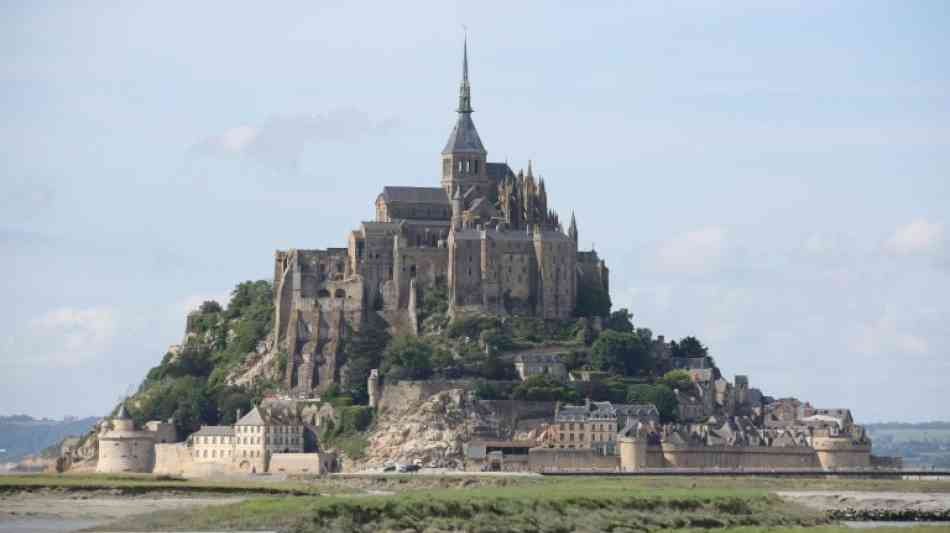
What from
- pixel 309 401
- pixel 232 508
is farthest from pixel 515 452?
pixel 232 508

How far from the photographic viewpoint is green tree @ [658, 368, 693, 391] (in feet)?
440

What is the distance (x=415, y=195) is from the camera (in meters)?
143

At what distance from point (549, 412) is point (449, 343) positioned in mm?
9237

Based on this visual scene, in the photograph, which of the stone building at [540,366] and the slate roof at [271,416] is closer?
the slate roof at [271,416]

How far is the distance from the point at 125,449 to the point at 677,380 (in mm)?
33643

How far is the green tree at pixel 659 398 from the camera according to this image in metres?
129

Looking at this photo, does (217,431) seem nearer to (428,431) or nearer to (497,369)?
(428,431)

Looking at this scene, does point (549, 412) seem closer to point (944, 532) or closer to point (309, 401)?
point (309, 401)

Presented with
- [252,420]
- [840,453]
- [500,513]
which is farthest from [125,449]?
[500,513]

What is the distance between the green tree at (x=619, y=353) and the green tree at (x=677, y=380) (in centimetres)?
182

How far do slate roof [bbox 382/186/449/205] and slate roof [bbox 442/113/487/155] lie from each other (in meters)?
3.16

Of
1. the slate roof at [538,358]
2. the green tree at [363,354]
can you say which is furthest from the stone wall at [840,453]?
the green tree at [363,354]

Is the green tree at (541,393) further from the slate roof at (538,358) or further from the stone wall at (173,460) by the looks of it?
the stone wall at (173,460)

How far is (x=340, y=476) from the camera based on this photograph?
382 feet
